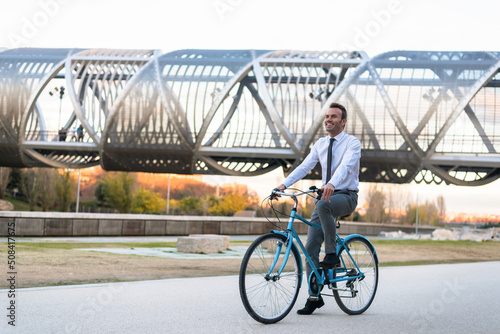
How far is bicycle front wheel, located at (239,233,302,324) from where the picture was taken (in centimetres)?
513

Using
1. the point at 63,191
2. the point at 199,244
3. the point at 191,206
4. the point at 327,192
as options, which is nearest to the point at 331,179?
the point at 327,192

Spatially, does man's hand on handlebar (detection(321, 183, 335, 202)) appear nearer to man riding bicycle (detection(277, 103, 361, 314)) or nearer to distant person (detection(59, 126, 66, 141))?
man riding bicycle (detection(277, 103, 361, 314))

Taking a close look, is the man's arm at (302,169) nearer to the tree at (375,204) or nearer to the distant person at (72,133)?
the distant person at (72,133)

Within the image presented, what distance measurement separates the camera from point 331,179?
5.61 metres

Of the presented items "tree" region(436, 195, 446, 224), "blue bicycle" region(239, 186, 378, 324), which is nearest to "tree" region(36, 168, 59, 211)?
"blue bicycle" region(239, 186, 378, 324)

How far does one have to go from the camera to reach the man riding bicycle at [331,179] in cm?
573

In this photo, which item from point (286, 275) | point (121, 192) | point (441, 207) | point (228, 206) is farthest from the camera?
point (441, 207)

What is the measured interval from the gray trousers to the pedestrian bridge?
35.1 meters

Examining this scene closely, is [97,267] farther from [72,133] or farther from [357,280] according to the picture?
[72,133]

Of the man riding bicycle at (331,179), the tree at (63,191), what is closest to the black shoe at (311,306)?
the man riding bicycle at (331,179)

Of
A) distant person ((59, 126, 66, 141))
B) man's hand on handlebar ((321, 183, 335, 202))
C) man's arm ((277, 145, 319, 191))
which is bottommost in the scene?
man's hand on handlebar ((321, 183, 335, 202))

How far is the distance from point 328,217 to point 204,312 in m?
1.36

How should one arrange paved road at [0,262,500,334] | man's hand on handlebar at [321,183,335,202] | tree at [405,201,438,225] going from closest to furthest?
paved road at [0,262,500,334]
man's hand on handlebar at [321,183,335,202]
tree at [405,201,438,225]

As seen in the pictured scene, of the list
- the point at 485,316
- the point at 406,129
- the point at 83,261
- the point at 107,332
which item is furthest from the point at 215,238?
the point at 406,129
